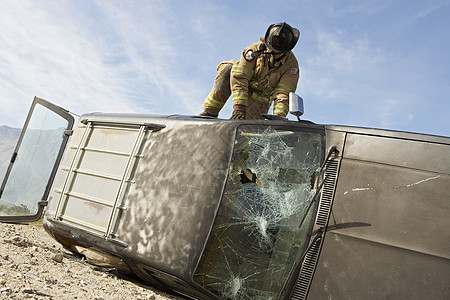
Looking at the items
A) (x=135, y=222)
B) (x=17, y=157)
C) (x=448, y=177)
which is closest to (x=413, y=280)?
(x=448, y=177)

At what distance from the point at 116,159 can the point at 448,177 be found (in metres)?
2.67

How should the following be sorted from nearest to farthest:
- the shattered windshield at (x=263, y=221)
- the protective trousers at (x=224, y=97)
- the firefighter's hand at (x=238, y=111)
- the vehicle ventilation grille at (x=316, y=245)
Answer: the vehicle ventilation grille at (x=316, y=245)
the shattered windshield at (x=263, y=221)
the firefighter's hand at (x=238, y=111)
the protective trousers at (x=224, y=97)

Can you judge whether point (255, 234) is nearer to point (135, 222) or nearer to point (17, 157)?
point (135, 222)

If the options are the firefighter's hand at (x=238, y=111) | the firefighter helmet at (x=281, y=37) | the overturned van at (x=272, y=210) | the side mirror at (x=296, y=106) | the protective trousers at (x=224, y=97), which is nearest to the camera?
the overturned van at (x=272, y=210)

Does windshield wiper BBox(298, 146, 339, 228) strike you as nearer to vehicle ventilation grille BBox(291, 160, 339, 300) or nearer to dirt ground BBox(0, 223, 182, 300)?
vehicle ventilation grille BBox(291, 160, 339, 300)

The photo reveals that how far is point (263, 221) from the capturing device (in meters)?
2.76

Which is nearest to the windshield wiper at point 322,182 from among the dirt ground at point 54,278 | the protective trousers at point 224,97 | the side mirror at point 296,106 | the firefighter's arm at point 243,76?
the side mirror at point 296,106

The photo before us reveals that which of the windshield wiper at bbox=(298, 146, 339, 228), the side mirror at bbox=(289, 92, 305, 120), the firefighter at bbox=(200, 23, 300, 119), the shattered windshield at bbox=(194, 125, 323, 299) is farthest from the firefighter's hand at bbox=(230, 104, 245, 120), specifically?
the windshield wiper at bbox=(298, 146, 339, 228)

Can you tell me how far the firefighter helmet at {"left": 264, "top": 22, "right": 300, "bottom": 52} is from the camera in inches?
170

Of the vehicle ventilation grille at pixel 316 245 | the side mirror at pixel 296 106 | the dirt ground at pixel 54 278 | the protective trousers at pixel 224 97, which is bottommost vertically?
the dirt ground at pixel 54 278

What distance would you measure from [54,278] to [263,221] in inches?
65.1

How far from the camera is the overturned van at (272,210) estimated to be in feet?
7.75

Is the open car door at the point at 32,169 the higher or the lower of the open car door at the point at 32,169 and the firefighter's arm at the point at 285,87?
the lower

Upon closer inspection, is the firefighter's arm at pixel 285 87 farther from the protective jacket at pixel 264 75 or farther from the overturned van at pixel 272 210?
the overturned van at pixel 272 210
